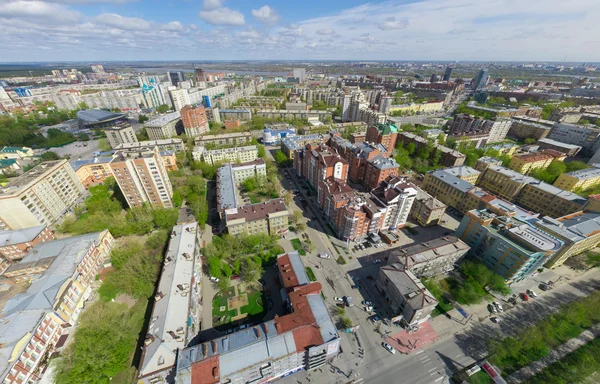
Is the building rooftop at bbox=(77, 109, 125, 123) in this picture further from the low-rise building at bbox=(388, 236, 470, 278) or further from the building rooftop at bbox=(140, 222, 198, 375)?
the low-rise building at bbox=(388, 236, 470, 278)

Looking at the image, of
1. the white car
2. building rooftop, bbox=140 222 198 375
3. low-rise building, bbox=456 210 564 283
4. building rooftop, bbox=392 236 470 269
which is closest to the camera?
building rooftop, bbox=140 222 198 375

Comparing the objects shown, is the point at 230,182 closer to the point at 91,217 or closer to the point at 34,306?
the point at 91,217

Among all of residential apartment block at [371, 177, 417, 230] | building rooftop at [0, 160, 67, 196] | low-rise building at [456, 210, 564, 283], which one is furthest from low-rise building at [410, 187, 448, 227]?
building rooftop at [0, 160, 67, 196]

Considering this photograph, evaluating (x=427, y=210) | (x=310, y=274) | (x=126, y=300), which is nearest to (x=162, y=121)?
(x=126, y=300)

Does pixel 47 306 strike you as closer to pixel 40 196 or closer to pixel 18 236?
pixel 18 236

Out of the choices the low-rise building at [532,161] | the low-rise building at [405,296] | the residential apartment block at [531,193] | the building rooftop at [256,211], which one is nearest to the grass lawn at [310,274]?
the low-rise building at [405,296]

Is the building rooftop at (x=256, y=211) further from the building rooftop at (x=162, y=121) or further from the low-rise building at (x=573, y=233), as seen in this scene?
the building rooftop at (x=162, y=121)

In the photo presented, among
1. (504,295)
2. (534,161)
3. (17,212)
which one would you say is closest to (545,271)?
(504,295)
